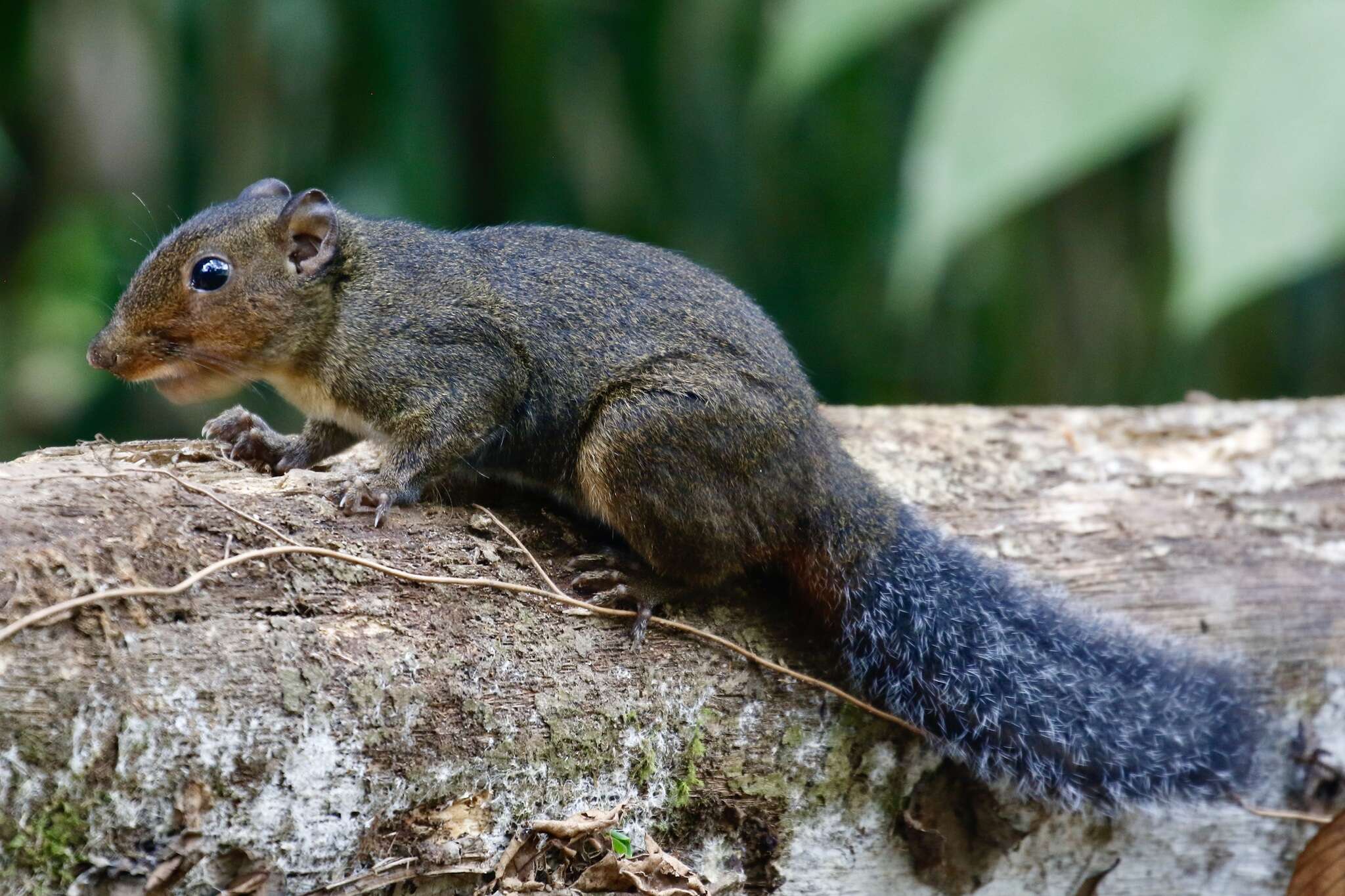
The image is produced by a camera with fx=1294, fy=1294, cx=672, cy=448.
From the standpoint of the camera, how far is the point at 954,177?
9.78 feet

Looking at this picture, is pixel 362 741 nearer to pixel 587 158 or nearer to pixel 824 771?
pixel 824 771

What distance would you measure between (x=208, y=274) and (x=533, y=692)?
1707 mm

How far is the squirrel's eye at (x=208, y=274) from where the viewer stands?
12.7 ft

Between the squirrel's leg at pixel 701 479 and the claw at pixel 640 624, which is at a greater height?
the squirrel's leg at pixel 701 479

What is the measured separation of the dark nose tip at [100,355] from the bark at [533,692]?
38cm

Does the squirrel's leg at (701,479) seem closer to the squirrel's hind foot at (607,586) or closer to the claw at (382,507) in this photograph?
the squirrel's hind foot at (607,586)

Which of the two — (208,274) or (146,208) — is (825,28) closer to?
(208,274)

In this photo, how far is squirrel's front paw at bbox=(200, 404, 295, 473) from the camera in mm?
3955

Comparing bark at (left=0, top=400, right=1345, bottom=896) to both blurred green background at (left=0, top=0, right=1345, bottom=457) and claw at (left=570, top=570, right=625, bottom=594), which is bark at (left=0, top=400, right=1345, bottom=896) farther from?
blurred green background at (left=0, top=0, right=1345, bottom=457)

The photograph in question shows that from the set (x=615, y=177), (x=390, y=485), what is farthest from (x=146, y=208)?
(x=615, y=177)

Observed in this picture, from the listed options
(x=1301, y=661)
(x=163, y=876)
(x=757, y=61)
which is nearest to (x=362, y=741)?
(x=163, y=876)

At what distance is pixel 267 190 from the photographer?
171 inches

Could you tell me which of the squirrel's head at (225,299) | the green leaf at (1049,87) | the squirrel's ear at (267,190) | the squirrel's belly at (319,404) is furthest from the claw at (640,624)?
the squirrel's ear at (267,190)

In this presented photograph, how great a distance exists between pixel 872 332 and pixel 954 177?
6406 millimetres
